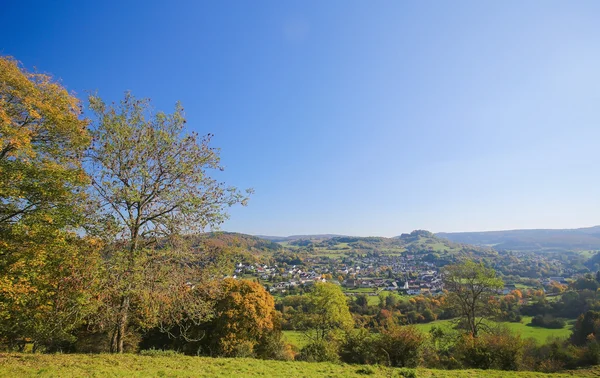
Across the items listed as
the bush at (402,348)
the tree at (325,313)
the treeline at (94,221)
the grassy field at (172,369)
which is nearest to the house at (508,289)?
the tree at (325,313)

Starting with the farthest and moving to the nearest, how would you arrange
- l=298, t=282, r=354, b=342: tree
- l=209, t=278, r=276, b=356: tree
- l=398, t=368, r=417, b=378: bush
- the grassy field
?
l=298, t=282, r=354, b=342: tree, l=209, t=278, r=276, b=356: tree, l=398, t=368, r=417, b=378: bush, the grassy field

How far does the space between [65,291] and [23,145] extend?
6770mm

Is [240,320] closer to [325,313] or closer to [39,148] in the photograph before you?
[325,313]

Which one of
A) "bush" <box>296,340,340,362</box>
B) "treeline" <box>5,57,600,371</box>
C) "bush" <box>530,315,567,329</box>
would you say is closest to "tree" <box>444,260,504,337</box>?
"bush" <box>296,340,340,362</box>

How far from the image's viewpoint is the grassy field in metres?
10.4

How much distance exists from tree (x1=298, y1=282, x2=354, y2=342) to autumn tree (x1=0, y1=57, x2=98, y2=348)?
28.4 meters

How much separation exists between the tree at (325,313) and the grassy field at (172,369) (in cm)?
1948

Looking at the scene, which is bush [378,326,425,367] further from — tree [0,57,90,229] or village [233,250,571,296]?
village [233,250,571,296]

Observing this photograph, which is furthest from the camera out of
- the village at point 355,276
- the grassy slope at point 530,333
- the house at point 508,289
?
the village at point 355,276

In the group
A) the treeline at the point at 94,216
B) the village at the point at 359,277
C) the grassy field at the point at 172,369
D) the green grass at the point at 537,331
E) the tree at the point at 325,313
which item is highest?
the treeline at the point at 94,216

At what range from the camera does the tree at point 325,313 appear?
117ft

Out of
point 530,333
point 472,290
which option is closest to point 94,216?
point 472,290

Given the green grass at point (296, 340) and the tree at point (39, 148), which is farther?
the green grass at point (296, 340)

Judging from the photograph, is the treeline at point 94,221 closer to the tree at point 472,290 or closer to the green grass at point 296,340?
the tree at point 472,290
